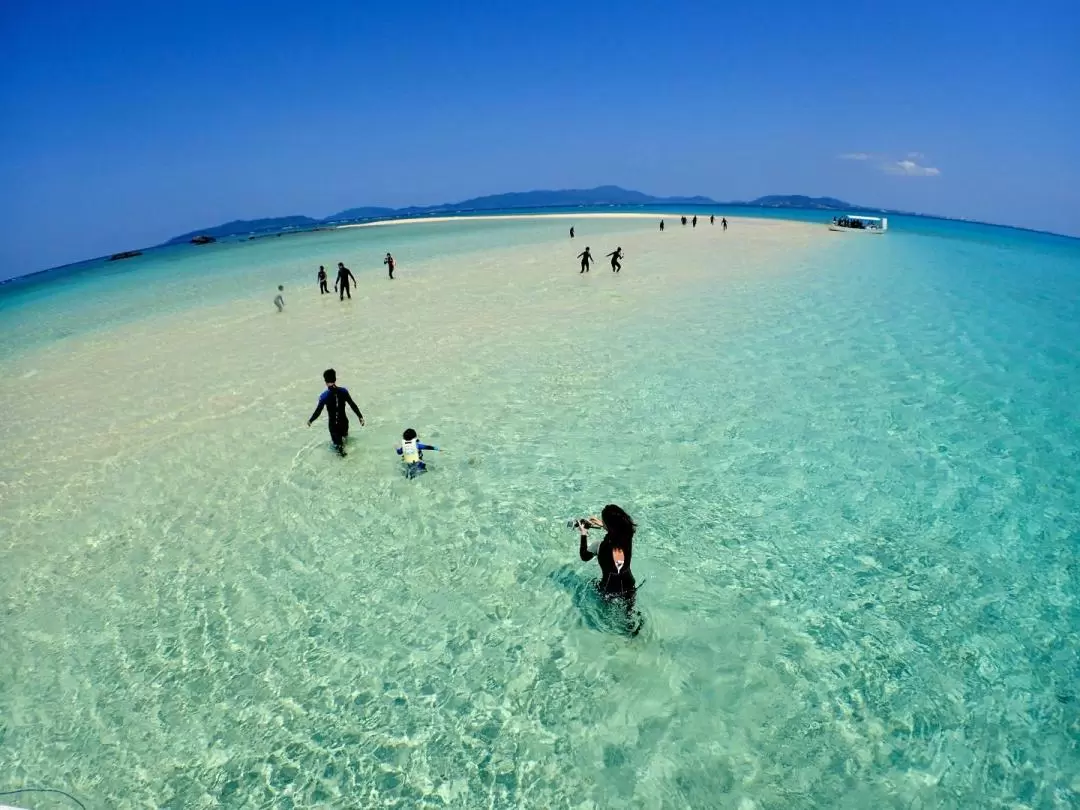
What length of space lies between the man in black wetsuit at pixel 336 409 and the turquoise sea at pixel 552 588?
56 cm

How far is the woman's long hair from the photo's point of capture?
18.8ft

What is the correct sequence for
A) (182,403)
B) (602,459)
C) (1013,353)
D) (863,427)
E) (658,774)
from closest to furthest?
(658,774) < (602,459) < (863,427) < (182,403) < (1013,353)

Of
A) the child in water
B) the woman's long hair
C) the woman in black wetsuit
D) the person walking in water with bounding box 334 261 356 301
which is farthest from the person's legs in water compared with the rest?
the person walking in water with bounding box 334 261 356 301

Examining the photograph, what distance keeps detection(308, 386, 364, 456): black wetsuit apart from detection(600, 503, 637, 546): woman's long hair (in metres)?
6.00

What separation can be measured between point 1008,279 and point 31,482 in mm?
48222

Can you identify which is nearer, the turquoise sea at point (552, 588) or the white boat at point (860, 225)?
the turquoise sea at point (552, 588)

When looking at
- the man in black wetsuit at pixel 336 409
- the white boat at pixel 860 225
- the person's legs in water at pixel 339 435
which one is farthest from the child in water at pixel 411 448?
the white boat at pixel 860 225

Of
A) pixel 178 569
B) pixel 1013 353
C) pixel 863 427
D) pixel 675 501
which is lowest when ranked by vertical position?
pixel 178 569

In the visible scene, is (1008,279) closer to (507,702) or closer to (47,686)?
(507,702)

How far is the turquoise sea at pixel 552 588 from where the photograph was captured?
5145 mm

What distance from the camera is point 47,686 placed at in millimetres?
6238

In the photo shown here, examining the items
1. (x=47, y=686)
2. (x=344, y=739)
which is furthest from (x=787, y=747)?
(x=47, y=686)

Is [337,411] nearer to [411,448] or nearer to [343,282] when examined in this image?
[411,448]

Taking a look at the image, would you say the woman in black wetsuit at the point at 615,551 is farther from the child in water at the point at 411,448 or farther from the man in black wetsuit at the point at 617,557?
the child in water at the point at 411,448
